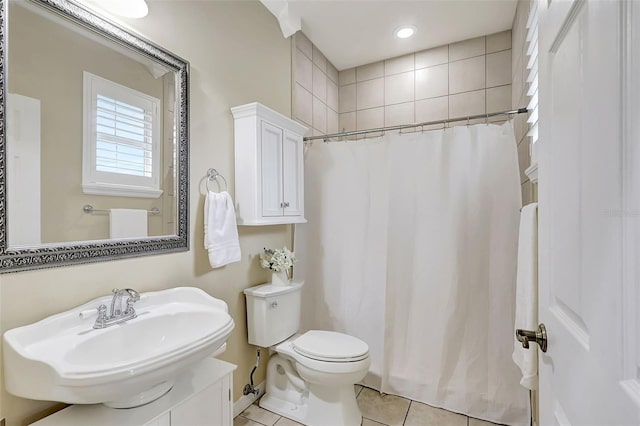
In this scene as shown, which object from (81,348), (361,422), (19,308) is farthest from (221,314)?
(361,422)

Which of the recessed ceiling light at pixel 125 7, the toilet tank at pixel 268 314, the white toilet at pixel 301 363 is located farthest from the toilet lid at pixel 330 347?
the recessed ceiling light at pixel 125 7

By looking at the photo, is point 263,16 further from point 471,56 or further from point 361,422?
point 361,422

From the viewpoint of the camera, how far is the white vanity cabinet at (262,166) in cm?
181

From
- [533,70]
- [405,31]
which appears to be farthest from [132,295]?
[405,31]

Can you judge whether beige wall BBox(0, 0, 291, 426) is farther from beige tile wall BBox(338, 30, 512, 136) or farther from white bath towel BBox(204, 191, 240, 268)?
beige tile wall BBox(338, 30, 512, 136)

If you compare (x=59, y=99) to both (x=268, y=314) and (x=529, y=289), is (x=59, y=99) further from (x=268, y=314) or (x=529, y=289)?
(x=529, y=289)

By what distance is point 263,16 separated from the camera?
2135 millimetres

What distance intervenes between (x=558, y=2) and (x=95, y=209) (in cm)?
157

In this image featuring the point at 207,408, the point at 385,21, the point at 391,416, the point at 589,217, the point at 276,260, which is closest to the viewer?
the point at 589,217

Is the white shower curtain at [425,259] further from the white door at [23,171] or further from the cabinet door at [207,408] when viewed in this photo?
A: the white door at [23,171]

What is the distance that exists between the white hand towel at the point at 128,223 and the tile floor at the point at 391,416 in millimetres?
1263

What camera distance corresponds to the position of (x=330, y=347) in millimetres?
1808

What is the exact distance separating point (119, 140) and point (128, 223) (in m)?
0.35

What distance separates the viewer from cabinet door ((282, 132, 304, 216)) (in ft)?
6.77
